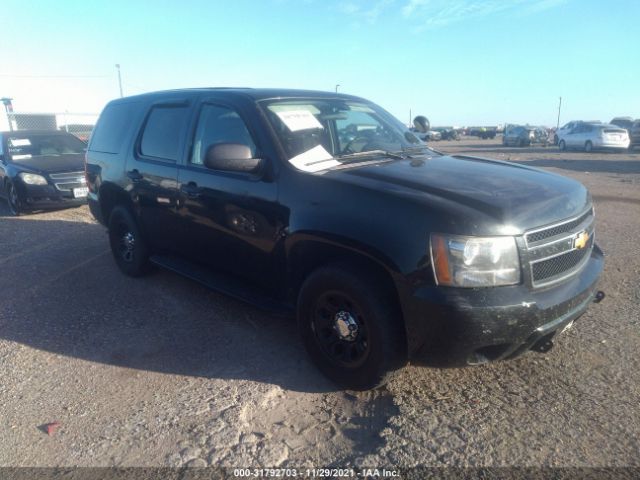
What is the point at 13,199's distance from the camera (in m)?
8.97

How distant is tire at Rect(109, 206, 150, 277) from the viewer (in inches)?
191

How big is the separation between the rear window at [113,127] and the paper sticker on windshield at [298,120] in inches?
86.6

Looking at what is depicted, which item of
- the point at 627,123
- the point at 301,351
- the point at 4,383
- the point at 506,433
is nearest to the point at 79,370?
the point at 4,383

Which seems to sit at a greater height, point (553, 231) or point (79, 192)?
point (553, 231)

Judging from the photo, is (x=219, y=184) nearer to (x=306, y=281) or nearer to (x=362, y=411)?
(x=306, y=281)

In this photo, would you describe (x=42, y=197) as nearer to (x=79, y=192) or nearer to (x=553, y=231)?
(x=79, y=192)

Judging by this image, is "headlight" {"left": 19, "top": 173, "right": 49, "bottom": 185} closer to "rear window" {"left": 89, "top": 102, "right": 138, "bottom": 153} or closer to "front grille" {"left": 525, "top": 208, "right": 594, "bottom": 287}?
"rear window" {"left": 89, "top": 102, "right": 138, "bottom": 153}

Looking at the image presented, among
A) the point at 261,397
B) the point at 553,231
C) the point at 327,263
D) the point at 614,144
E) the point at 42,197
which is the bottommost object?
the point at 261,397

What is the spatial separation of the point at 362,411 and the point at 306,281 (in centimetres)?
86

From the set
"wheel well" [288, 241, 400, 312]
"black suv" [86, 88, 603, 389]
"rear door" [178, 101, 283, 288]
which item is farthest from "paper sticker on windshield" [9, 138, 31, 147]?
"wheel well" [288, 241, 400, 312]

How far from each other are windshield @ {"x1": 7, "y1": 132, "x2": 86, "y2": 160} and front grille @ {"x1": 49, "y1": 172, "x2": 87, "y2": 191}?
1.37 m

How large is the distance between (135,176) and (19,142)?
268 inches

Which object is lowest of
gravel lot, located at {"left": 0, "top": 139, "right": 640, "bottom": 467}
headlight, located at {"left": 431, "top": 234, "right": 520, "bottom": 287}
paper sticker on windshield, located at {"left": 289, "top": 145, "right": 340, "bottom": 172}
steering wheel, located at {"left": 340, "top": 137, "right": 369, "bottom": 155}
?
gravel lot, located at {"left": 0, "top": 139, "right": 640, "bottom": 467}

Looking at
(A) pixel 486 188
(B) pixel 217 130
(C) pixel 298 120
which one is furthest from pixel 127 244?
(A) pixel 486 188
